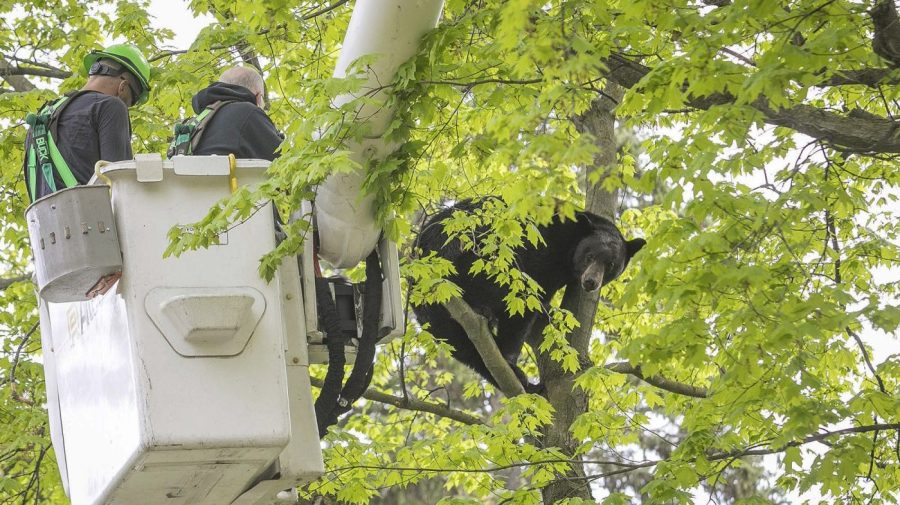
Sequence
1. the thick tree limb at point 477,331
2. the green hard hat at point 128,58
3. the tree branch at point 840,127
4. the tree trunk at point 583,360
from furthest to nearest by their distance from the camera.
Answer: the tree trunk at point 583,360 < the thick tree limb at point 477,331 < the green hard hat at point 128,58 < the tree branch at point 840,127

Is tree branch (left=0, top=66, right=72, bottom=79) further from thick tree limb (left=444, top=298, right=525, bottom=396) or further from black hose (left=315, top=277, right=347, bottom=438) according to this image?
black hose (left=315, top=277, right=347, bottom=438)

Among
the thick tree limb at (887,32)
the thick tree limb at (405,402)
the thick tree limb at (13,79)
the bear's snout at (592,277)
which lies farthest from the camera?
the thick tree limb at (13,79)

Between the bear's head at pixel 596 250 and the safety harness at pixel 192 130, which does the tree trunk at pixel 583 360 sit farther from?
the safety harness at pixel 192 130

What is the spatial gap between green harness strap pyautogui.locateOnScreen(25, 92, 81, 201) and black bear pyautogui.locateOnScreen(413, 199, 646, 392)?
10.8 ft

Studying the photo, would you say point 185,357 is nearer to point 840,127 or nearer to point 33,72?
point 840,127

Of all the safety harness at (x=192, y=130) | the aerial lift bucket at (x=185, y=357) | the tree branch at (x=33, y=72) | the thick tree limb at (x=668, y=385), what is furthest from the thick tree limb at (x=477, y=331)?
the tree branch at (x=33, y=72)

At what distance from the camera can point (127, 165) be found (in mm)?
4039

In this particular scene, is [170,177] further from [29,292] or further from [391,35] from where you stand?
[29,292]

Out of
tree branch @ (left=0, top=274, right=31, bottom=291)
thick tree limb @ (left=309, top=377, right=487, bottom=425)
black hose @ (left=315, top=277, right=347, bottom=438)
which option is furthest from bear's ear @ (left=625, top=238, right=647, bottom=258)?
black hose @ (left=315, top=277, right=347, bottom=438)

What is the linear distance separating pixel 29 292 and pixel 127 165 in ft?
20.0

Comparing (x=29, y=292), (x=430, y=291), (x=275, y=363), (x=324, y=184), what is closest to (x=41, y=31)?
(x=29, y=292)

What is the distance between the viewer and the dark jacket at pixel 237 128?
15.8 ft

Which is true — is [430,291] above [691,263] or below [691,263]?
below

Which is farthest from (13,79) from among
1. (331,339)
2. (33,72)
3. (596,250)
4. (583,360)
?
(331,339)
